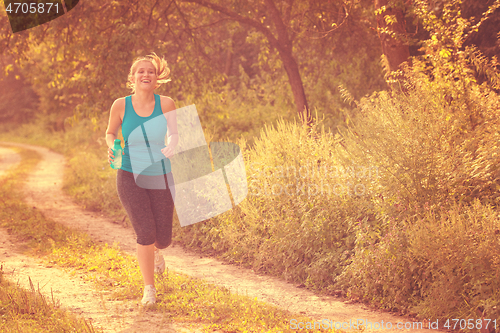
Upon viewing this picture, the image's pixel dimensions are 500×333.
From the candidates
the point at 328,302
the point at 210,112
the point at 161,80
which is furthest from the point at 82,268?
the point at 210,112

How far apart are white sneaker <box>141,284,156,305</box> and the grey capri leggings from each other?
467 millimetres

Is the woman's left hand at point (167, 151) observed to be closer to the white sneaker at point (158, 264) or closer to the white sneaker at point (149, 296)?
the white sneaker at point (149, 296)

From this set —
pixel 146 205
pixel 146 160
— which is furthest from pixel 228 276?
pixel 146 160

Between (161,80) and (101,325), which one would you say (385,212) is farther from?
(101,325)

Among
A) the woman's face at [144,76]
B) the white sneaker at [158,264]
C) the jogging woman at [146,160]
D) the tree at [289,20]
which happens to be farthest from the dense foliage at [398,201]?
the tree at [289,20]

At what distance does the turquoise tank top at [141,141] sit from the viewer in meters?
4.32

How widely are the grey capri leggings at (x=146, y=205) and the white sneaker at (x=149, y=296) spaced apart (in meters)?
0.47

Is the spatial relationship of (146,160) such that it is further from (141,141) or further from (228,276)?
(228,276)

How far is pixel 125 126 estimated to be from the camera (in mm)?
4336

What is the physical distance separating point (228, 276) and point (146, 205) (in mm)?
1906

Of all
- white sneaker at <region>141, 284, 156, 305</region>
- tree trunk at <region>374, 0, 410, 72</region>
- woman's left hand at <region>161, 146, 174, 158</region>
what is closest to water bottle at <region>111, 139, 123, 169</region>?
woman's left hand at <region>161, 146, 174, 158</region>

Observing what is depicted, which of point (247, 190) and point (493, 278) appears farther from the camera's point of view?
point (247, 190)

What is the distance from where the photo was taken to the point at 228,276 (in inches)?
228

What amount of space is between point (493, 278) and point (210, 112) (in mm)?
10126
